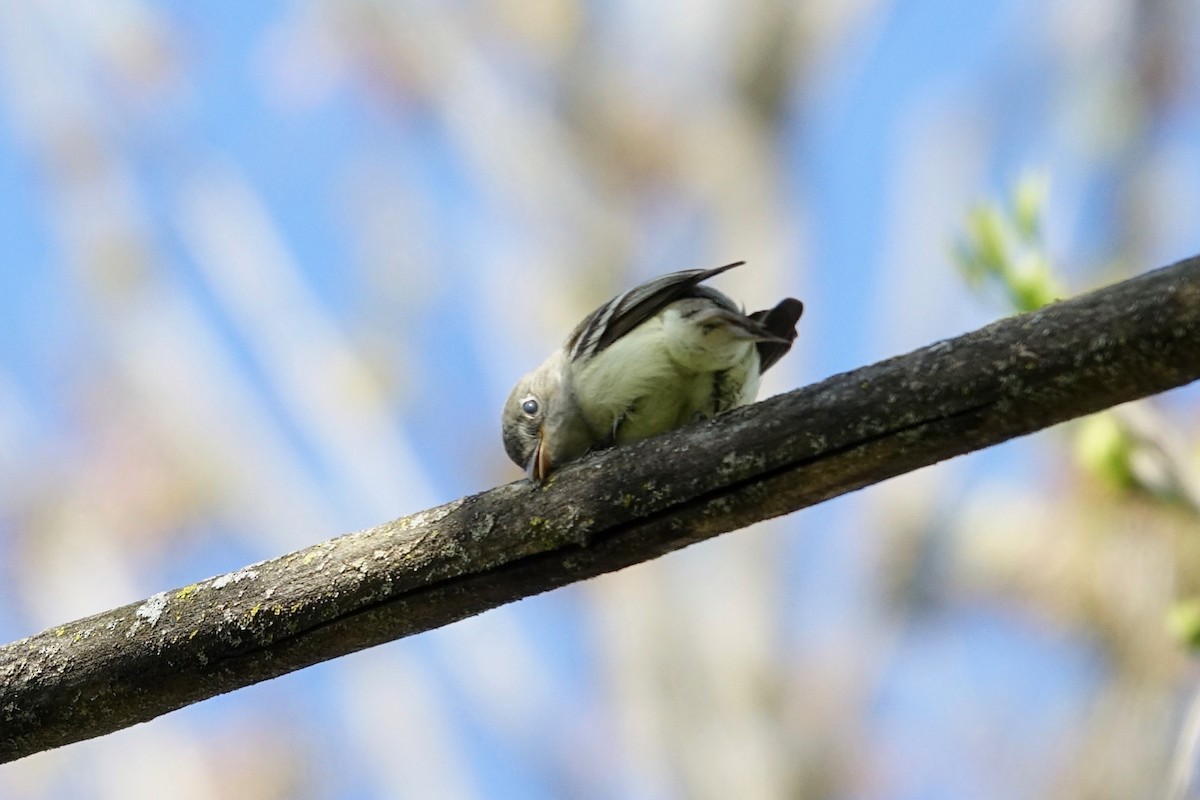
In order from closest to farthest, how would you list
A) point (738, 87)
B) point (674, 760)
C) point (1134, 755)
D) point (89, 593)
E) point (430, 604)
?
point (430, 604)
point (1134, 755)
point (674, 760)
point (738, 87)
point (89, 593)

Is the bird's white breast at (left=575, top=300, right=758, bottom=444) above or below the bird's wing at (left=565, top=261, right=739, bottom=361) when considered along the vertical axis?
below

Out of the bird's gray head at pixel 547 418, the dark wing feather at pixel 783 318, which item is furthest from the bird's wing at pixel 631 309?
the dark wing feather at pixel 783 318

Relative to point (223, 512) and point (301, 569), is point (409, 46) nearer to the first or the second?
point (223, 512)

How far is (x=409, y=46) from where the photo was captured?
33.7ft

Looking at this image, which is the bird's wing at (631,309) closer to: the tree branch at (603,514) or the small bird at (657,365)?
the small bird at (657,365)

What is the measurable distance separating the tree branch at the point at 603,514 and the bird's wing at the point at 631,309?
1.11 m

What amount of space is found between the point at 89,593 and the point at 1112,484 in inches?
353

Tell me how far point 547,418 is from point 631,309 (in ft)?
1.46

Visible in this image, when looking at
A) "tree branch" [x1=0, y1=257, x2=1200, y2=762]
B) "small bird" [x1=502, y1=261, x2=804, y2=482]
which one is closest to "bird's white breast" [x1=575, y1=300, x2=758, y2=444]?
"small bird" [x1=502, y1=261, x2=804, y2=482]

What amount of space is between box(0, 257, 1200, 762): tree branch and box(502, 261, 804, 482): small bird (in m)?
0.89

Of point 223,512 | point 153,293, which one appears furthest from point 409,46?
point 223,512

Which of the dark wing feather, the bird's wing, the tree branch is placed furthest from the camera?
the bird's wing

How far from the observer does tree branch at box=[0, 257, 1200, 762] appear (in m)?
2.12

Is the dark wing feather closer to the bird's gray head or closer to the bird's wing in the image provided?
the bird's wing
